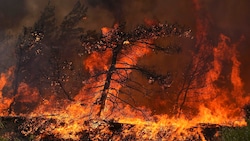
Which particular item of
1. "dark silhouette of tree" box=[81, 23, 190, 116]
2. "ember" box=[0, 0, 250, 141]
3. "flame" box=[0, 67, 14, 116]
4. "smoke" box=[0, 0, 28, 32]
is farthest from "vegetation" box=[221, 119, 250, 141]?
"smoke" box=[0, 0, 28, 32]

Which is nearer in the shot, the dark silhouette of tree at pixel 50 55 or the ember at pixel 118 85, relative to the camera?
the ember at pixel 118 85

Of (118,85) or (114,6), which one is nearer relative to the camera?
(118,85)

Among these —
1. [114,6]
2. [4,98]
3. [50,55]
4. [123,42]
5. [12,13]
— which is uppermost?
[114,6]

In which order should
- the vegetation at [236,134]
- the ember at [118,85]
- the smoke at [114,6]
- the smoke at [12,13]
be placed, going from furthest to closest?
the smoke at [12,13]
the smoke at [114,6]
the ember at [118,85]
the vegetation at [236,134]

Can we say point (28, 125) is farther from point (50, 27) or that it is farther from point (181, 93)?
point (181, 93)

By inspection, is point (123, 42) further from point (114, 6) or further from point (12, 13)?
point (12, 13)

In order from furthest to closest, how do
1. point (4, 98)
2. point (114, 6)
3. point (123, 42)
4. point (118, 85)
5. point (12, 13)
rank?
1. point (12, 13)
2. point (114, 6)
3. point (123, 42)
4. point (4, 98)
5. point (118, 85)

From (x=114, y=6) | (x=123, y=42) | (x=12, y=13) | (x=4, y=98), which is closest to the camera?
(x=4, y=98)

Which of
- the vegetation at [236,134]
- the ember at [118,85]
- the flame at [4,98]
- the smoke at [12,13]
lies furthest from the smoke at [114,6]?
the vegetation at [236,134]

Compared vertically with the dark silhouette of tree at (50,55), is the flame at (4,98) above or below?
below

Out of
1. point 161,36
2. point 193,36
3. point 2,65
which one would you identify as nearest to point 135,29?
point 161,36

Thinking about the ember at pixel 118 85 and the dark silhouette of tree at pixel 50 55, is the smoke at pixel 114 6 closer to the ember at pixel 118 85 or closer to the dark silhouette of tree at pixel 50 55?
the ember at pixel 118 85

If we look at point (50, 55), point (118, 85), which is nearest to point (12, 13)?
point (50, 55)

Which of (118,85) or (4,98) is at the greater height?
(118,85)
